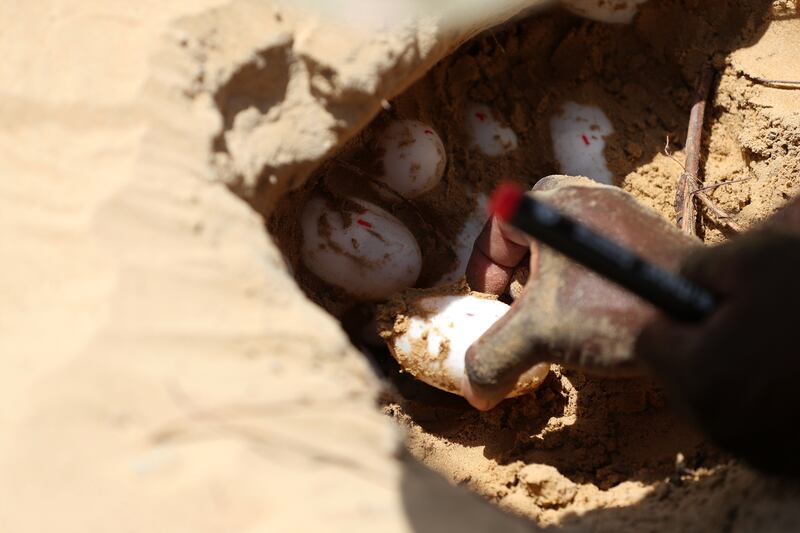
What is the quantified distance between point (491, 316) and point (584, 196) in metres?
0.44

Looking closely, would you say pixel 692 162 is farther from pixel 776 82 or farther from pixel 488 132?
pixel 488 132

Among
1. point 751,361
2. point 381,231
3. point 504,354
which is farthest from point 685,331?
point 381,231

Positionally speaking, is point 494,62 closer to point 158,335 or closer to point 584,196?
point 584,196

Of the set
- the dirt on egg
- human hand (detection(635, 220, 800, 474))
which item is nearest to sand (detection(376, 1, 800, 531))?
the dirt on egg

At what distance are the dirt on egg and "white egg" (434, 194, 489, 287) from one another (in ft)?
0.06

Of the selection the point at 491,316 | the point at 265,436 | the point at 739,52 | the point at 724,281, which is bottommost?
the point at 491,316

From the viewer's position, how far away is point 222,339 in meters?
1.33

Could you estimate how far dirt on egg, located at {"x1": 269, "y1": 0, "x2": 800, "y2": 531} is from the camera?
2188 mm

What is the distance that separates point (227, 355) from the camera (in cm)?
131

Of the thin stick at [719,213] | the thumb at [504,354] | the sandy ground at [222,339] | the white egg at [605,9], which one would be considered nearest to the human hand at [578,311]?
the thumb at [504,354]

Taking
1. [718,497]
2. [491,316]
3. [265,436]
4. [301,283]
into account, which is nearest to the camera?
[265,436]

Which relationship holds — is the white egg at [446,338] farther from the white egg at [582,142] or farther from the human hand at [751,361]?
the human hand at [751,361]

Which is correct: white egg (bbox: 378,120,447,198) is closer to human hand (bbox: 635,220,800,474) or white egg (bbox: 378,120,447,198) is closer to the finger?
the finger

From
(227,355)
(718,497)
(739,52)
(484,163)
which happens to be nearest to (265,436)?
(227,355)
